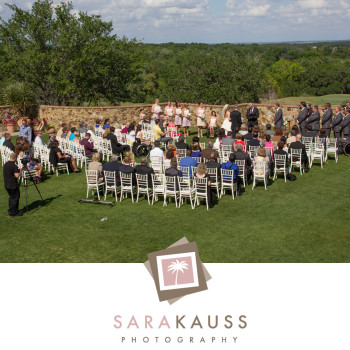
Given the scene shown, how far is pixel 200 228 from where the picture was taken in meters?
9.60

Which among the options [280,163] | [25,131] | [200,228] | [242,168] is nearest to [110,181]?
[200,228]

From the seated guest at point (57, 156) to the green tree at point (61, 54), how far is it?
605 inches

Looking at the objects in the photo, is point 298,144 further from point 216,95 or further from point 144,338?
point 216,95

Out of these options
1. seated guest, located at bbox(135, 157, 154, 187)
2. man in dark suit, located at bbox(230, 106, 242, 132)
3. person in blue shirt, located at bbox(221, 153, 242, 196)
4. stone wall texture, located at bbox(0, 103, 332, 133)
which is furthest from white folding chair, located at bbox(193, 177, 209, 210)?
stone wall texture, located at bbox(0, 103, 332, 133)

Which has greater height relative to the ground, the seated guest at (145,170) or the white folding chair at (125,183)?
the seated guest at (145,170)

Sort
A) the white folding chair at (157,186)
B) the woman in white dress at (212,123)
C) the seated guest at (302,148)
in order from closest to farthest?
1. the white folding chair at (157,186)
2. the seated guest at (302,148)
3. the woman in white dress at (212,123)

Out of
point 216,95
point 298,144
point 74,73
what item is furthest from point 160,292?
point 216,95

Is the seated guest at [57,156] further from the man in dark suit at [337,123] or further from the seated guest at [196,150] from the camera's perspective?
the man in dark suit at [337,123]

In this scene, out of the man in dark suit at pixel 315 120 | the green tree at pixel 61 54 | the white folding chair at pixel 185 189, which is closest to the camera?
the white folding chair at pixel 185 189

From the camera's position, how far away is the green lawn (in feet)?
27.5

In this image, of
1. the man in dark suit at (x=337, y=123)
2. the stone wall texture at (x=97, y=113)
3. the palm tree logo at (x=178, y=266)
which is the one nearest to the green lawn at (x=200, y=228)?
the man in dark suit at (x=337, y=123)

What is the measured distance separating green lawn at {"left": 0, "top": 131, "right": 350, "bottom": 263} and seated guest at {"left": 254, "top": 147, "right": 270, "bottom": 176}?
49cm

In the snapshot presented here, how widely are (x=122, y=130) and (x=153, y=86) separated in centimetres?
7407

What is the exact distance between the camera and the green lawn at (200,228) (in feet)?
27.5
